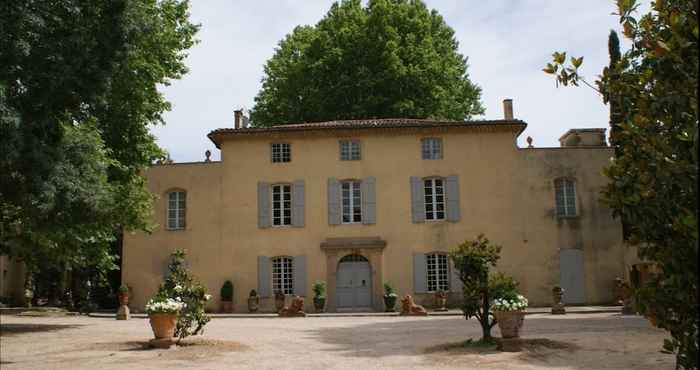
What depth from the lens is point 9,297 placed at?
97.4ft

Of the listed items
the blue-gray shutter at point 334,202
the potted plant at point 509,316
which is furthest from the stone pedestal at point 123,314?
the potted plant at point 509,316

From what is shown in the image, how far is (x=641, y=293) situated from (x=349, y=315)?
18481 millimetres

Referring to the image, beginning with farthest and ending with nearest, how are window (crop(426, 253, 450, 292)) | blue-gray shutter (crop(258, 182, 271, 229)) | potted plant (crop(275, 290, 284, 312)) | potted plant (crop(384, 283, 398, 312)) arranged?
blue-gray shutter (crop(258, 182, 271, 229))
window (crop(426, 253, 450, 292))
potted plant (crop(275, 290, 284, 312))
potted plant (crop(384, 283, 398, 312))

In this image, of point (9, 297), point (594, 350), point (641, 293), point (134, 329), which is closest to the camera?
point (641, 293)

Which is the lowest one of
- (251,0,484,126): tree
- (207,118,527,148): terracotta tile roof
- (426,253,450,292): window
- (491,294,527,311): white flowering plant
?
(491,294,527,311): white flowering plant

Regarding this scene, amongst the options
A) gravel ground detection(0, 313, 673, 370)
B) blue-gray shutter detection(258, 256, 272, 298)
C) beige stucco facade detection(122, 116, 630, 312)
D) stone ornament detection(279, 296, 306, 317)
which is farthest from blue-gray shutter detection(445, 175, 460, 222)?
gravel ground detection(0, 313, 673, 370)

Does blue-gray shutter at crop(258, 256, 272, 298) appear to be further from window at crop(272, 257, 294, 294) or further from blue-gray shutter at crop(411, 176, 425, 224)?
blue-gray shutter at crop(411, 176, 425, 224)

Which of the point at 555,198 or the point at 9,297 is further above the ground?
the point at 555,198

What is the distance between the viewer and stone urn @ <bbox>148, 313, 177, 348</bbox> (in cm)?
1183

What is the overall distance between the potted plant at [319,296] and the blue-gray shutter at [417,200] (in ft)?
13.8

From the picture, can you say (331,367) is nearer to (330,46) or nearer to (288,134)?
(288,134)

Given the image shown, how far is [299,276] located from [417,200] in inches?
204

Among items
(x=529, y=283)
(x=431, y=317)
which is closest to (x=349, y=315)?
(x=431, y=317)

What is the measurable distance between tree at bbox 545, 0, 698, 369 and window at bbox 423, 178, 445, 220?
20348 mm
